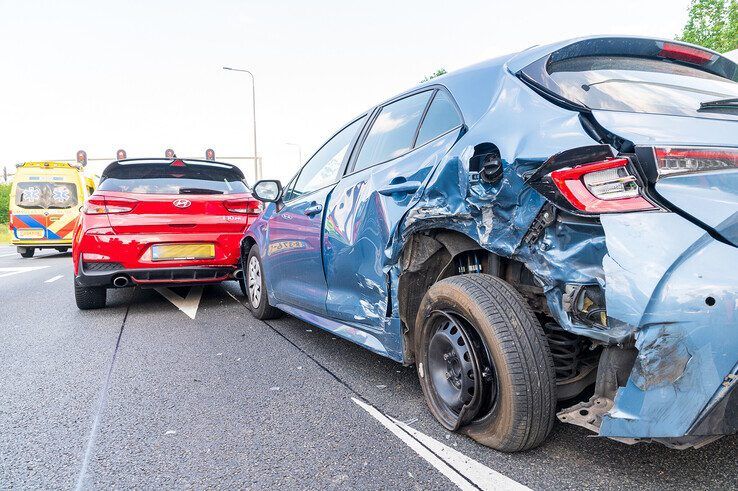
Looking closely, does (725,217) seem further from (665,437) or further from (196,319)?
(196,319)

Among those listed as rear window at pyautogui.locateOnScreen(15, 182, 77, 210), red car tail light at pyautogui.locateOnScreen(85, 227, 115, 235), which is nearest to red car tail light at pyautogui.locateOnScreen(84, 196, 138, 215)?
red car tail light at pyautogui.locateOnScreen(85, 227, 115, 235)

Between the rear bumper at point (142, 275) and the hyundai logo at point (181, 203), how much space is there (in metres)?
0.64

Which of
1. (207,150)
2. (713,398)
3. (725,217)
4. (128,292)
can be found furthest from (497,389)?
(207,150)

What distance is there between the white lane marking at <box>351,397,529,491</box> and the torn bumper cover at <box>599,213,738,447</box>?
0.52 metres

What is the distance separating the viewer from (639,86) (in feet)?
6.74

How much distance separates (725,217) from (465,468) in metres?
1.26

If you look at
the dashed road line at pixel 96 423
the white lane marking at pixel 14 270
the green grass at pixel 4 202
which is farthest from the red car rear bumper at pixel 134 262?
the green grass at pixel 4 202

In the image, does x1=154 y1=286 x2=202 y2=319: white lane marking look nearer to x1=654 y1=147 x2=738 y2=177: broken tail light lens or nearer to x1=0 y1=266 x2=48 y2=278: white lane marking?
x1=654 y1=147 x2=738 y2=177: broken tail light lens

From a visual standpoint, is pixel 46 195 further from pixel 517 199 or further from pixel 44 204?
pixel 517 199

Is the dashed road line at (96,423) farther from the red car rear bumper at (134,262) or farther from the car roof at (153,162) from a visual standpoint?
the car roof at (153,162)

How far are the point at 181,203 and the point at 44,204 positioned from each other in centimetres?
1185

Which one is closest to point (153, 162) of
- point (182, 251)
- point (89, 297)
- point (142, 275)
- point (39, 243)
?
point (182, 251)

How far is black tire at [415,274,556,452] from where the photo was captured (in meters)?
1.93

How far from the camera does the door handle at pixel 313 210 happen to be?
3.49 metres
